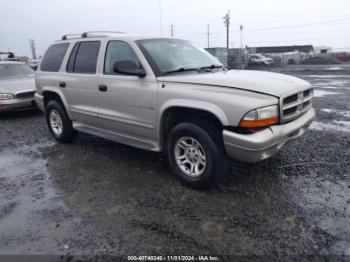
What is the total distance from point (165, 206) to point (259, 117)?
142cm

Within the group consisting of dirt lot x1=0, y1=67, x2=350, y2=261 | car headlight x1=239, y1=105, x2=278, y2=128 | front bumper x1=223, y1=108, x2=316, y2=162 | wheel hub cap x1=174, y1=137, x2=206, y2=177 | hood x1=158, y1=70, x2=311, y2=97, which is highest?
hood x1=158, y1=70, x2=311, y2=97

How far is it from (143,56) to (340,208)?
2.96m

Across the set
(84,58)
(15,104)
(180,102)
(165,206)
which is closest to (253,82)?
(180,102)

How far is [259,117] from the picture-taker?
3.06m

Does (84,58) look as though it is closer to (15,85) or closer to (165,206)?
(165,206)

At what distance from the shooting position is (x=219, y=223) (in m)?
2.96

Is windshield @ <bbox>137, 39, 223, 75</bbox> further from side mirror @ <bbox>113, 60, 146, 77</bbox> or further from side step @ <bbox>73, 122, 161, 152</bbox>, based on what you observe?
side step @ <bbox>73, 122, 161, 152</bbox>

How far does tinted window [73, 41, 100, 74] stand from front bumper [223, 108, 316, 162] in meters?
2.58

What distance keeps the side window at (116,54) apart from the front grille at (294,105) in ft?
6.67

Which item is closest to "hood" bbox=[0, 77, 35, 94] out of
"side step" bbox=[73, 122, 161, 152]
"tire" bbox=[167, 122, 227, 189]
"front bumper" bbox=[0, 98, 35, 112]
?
"front bumper" bbox=[0, 98, 35, 112]

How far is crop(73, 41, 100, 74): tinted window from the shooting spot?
4.66 m

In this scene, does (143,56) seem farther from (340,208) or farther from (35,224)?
(340,208)

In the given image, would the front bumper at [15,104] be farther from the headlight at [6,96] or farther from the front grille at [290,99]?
the front grille at [290,99]

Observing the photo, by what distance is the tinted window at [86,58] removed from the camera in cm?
466
